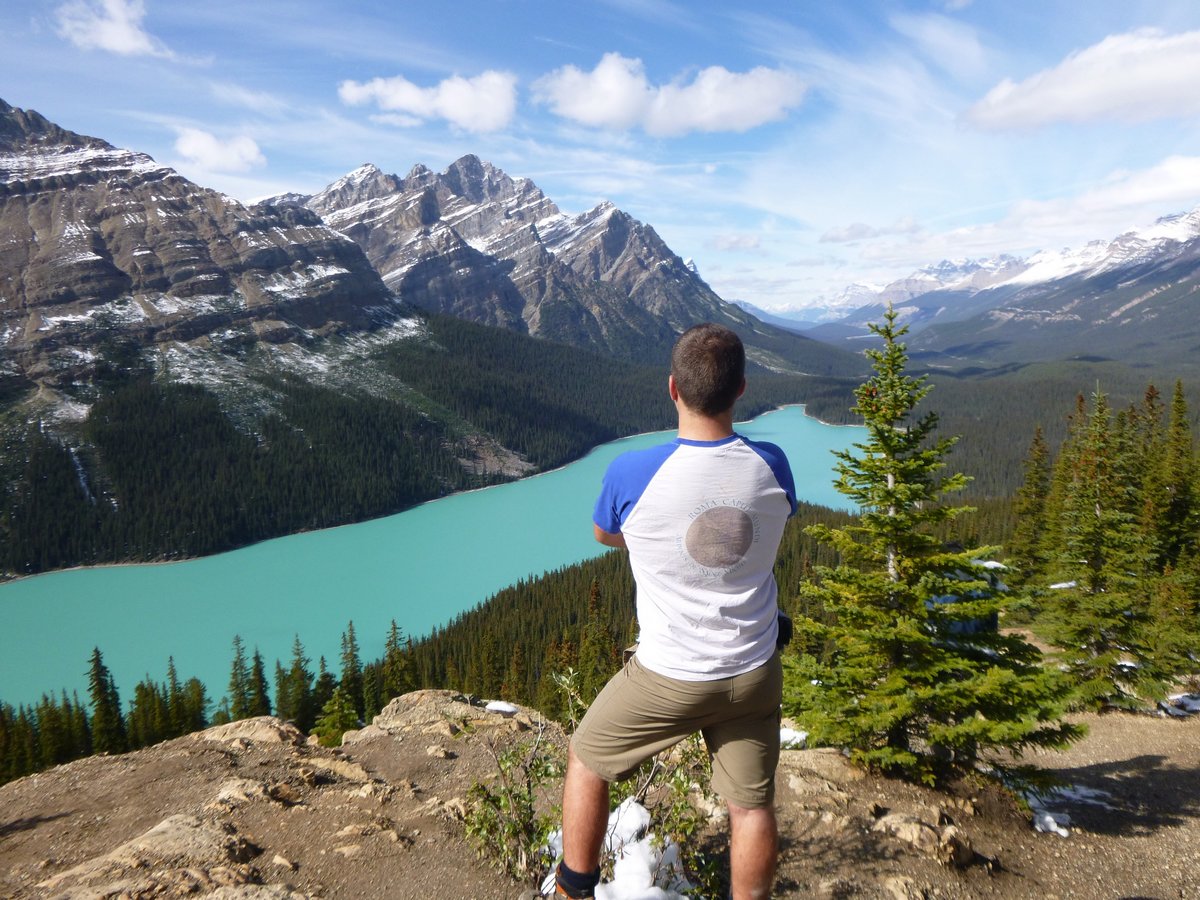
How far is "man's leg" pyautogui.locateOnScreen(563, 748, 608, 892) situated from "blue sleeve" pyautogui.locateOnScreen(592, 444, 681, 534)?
4.56 feet

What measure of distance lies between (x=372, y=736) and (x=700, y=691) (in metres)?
9.68

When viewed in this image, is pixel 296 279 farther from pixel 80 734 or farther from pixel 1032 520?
pixel 1032 520

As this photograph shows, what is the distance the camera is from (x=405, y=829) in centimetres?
662

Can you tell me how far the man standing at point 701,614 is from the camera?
325 centimetres

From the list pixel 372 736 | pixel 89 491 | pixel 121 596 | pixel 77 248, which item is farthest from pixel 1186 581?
pixel 77 248

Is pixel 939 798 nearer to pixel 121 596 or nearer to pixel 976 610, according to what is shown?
pixel 976 610

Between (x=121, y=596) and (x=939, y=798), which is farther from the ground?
(x=939, y=798)

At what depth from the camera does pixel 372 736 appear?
1123 centimetres

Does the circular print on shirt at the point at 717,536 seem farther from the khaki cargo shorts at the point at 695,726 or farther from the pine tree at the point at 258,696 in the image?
the pine tree at the point at 258,696

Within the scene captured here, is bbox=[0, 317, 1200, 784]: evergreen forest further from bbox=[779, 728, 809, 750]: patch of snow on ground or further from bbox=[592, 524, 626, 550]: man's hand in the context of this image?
Result: bbox=[592, 524, 626, 550]: man's hand

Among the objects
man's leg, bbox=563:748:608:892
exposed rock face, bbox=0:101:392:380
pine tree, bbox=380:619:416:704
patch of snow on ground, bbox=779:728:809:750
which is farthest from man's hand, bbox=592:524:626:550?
exposed rock face, bbox=0:101:392:380

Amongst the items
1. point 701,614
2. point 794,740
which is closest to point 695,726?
point 701,614

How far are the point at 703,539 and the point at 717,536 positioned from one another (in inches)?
2.7

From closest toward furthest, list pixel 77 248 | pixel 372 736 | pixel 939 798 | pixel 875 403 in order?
1. pixel 939 798
2. pixel 875 403
3. pixel 372 736
4. pixel 77 248
